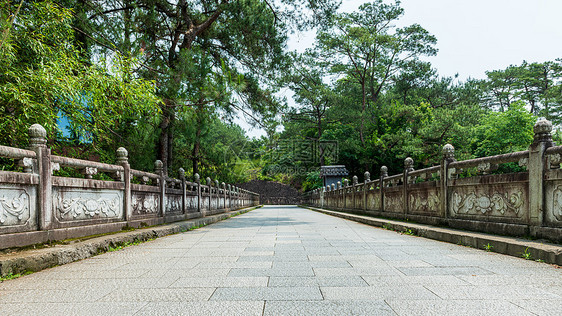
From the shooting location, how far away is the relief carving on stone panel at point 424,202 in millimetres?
7650

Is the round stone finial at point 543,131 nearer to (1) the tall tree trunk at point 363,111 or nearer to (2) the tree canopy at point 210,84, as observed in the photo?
(2) the tree canopy at point 210,84

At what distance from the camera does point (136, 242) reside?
6.29m

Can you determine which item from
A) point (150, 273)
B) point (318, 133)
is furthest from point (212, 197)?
point (318, 133)

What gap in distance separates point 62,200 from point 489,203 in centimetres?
702

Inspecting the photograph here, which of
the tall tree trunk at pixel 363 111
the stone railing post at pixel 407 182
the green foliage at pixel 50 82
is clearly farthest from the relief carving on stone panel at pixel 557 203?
the tall tree trunk at pixel 363 111

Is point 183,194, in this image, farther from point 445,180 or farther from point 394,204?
point 445,180

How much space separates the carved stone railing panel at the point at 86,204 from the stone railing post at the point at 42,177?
0.66ft

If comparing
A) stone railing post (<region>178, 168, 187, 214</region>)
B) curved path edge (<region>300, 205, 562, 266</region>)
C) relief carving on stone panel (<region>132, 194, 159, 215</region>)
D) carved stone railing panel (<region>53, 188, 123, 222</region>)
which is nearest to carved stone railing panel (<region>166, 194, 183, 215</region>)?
stone railing post (<region>178, 168, 187, 214</region>)

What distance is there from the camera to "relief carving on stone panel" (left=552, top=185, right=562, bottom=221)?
454 centimetres

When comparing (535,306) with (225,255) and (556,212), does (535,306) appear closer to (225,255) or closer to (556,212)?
(556,212)

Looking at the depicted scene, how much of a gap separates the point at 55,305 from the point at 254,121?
10232mm

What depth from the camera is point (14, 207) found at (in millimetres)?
4273

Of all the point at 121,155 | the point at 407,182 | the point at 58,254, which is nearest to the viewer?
the point at 58,254

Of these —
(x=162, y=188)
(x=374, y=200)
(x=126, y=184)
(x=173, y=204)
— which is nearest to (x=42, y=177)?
(x=126, y=184)
